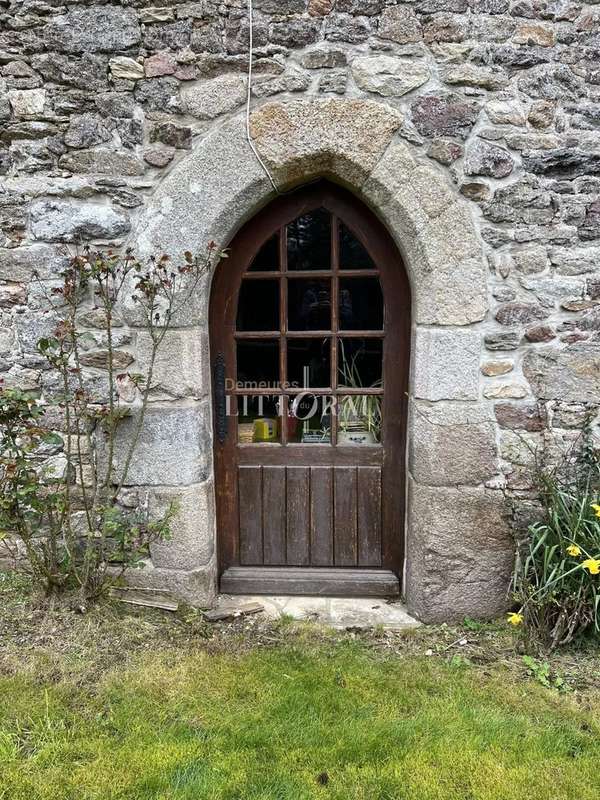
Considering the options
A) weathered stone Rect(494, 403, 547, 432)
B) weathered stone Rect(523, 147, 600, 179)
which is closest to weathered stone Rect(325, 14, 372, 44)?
weathered stone Rect(523, 147, 600, 179)

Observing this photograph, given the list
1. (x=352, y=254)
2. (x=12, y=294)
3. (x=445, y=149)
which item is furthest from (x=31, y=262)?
(x=445, y=149)

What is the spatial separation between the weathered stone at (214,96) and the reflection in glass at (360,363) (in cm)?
125

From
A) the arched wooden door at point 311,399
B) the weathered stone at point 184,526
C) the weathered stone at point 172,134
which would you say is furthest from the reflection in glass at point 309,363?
the weathered stone at point 172,134

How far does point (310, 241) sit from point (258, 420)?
991 millimetres

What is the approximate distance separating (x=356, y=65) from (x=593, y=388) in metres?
1.89

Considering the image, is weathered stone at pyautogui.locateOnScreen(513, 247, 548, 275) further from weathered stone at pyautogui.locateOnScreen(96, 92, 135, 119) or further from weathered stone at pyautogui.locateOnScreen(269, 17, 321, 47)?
weathered stone at pyautogui.locateOnScreen(96, 92, 135, 119)

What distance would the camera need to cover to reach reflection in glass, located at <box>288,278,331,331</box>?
3.23 meters

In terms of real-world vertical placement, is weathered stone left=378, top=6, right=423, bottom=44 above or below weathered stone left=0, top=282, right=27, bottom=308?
above

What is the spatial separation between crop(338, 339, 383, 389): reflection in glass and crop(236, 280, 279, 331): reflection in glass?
388 mm

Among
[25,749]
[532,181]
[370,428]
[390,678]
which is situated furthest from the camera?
[370,428]

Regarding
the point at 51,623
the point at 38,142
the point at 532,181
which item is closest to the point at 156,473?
the point at 51,623

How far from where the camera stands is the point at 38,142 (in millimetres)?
2943

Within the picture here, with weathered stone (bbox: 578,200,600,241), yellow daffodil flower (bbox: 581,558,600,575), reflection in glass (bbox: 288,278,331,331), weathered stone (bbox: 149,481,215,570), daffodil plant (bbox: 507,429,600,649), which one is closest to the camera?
yellow daffodil flower (bbox: 581,558,600,575)

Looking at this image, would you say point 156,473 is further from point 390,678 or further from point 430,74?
point 430,74
